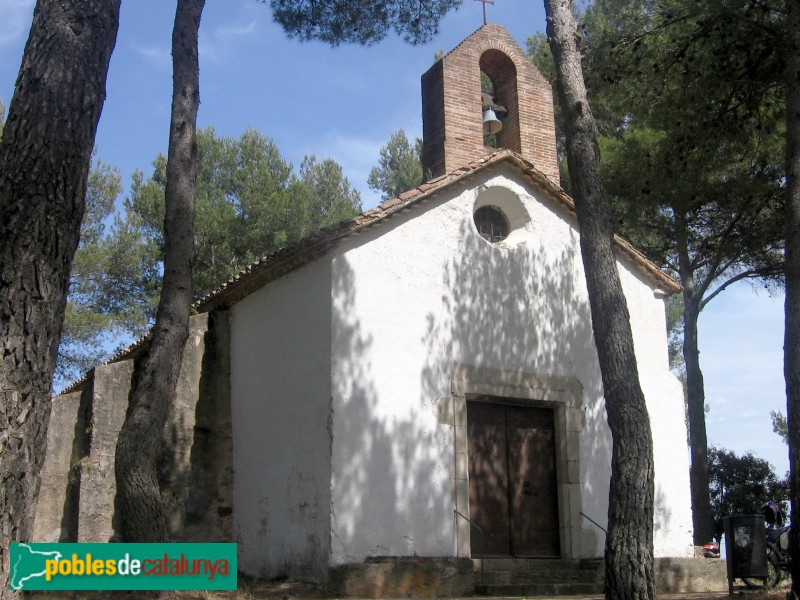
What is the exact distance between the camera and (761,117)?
35.5ft

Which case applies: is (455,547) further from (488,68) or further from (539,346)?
(488,68)

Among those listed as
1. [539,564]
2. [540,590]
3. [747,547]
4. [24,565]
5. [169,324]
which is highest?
[169,324]

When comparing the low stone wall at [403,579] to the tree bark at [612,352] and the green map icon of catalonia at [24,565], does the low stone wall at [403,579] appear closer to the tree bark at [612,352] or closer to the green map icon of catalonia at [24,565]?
the tree bark at [612,352]

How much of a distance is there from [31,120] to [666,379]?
30.9ft

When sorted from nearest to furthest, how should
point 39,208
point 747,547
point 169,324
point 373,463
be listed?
point 39,208, point 747,547, point 169,324, point 373,463

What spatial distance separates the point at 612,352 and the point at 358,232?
139 inches

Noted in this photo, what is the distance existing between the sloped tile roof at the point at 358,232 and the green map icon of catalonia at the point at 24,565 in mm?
5828

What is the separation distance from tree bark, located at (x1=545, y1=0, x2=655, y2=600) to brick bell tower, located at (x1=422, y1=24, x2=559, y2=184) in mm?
3050

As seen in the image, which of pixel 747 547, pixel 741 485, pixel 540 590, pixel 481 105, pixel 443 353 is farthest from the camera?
pixel 741 485

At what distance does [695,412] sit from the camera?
15375 mm

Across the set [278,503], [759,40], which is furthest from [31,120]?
[759,40]

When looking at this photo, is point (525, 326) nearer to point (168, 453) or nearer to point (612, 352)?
point (612, 352)

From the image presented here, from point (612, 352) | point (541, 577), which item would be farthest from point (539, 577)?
point (612, 352)

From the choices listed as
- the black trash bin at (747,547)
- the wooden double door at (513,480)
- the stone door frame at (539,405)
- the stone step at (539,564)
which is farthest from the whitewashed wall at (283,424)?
the black trash bin at (747,547)
